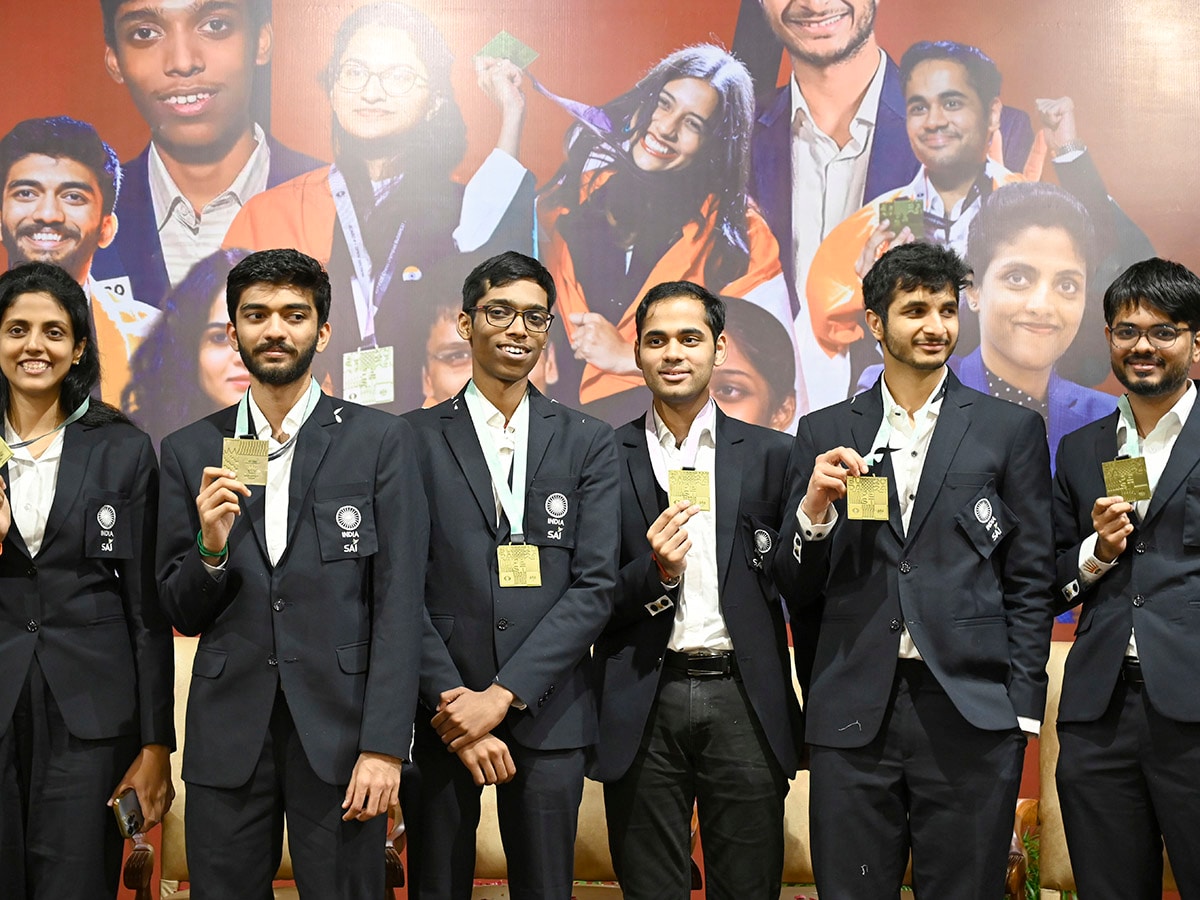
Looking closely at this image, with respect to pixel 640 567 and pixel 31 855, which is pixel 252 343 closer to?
pixel 640 567

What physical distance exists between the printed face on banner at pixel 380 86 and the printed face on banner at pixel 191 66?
341 mm

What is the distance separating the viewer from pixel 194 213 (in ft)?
14.5

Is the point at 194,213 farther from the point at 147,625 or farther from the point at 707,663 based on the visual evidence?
the point at 707,663

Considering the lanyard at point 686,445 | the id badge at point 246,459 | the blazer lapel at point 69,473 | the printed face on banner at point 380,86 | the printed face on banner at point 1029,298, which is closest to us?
the id badge at point 246,459

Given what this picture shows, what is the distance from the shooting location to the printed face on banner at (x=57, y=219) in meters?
4.41

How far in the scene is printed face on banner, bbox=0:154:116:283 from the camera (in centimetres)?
441

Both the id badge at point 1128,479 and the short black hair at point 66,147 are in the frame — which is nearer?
the id badge at point 1128,479

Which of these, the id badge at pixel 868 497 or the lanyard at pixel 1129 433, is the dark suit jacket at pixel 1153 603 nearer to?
the lanyard at pixel 1129 433

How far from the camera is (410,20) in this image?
173 inches

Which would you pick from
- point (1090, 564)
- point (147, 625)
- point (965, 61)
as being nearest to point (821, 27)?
point (965, 61)

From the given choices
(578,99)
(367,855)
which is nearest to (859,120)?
(578,99)

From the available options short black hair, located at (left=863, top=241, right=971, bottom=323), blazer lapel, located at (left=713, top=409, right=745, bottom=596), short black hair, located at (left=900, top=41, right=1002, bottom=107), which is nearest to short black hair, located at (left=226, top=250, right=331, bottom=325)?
blazer lapel, located at (left=713, top=409, right=745, bottom=596)

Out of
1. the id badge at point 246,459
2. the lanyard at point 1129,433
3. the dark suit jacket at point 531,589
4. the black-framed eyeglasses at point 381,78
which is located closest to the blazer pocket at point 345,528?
the id badge at point 246,459

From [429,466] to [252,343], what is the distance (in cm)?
55
